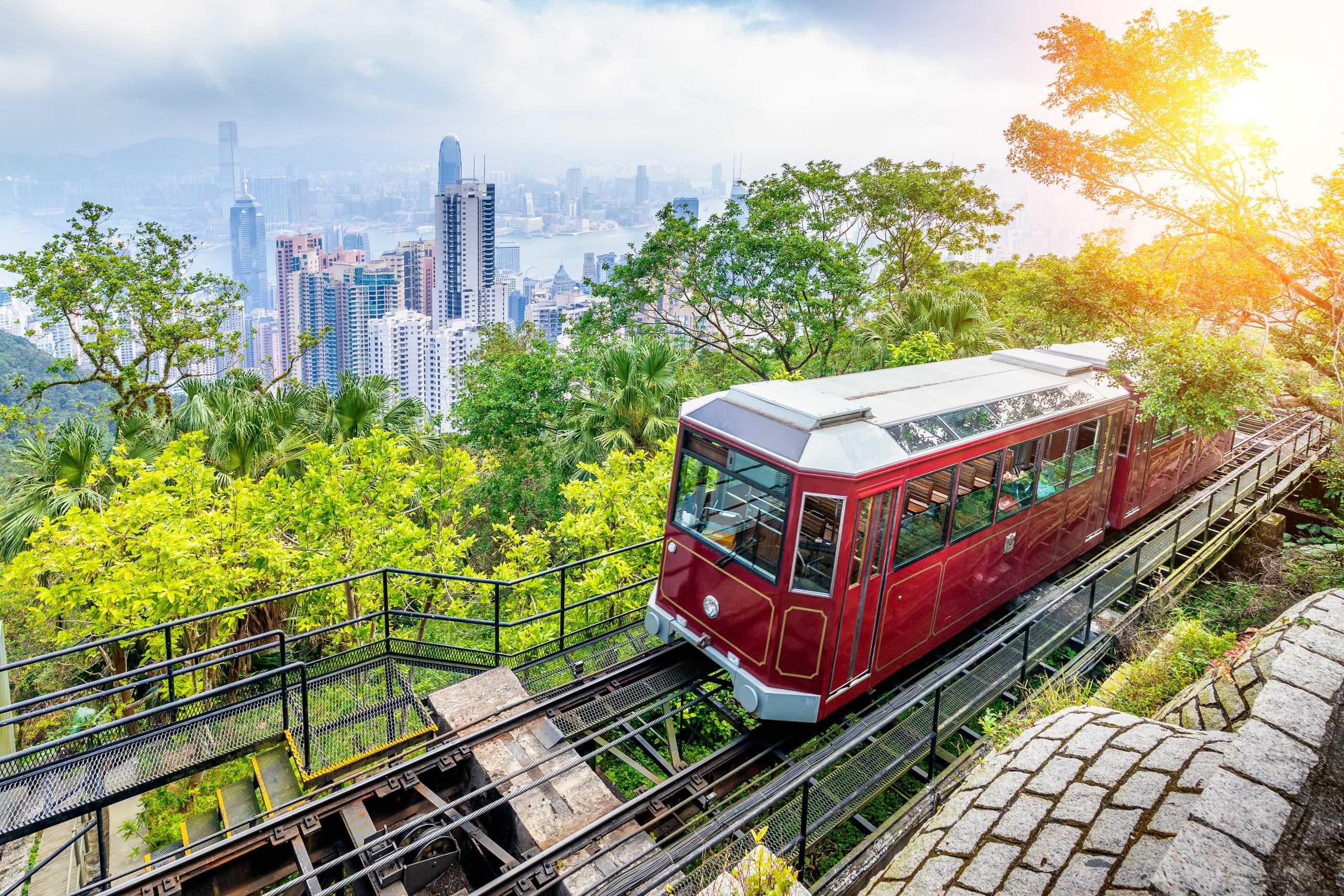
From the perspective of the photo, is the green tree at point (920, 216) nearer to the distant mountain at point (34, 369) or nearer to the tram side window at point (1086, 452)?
the tram side window at point (1086, 452)

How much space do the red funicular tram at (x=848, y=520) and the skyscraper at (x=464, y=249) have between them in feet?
385

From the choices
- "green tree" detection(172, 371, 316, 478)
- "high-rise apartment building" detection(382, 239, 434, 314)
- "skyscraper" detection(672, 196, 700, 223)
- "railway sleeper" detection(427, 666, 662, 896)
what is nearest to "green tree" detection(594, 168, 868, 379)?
"skyscraper" detection(672, 196, 700, 223)

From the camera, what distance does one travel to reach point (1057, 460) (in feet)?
28.8

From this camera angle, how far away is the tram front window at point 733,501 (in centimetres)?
650

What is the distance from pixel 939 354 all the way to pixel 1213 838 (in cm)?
1220

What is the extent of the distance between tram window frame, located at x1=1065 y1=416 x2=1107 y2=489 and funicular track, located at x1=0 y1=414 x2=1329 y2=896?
110cm

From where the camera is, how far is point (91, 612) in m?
8.94

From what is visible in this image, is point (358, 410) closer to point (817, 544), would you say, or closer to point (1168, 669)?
point (817, 544)

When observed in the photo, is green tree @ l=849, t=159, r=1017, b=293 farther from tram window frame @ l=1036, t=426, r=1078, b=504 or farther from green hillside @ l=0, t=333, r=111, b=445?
green hillside @ l=0, t=333, r=111, b=445

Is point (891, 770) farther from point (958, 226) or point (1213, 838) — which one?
point (958, 226)

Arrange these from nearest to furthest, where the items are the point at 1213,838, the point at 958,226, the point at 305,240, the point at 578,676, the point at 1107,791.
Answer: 1. the point at 1213,838
2. the point at 1107,791
3. the point at 578,676
4. the point at 958,226
5. the point at 305,240

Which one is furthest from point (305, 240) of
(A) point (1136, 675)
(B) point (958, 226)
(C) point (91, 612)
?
(A) point (1136, 675)

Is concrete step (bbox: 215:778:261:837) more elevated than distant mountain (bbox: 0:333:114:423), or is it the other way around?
concrete step (bbox: 215:778:261:837)

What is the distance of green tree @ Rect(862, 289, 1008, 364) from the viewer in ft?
49.6
